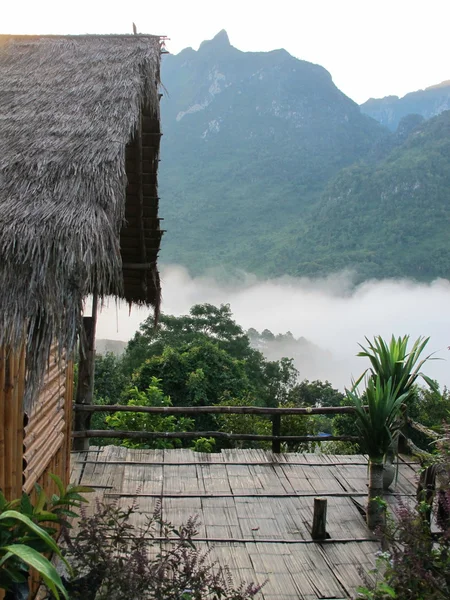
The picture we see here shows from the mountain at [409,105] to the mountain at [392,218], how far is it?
43.2 meters

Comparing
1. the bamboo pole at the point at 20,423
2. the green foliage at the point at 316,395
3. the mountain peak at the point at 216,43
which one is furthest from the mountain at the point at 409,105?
the bamboo pole at the point at 20,423

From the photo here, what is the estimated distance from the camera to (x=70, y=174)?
2.56 metres

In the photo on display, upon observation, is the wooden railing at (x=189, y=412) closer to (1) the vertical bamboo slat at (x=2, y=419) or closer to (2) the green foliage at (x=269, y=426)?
(2) the green foliage at (x=269, y=426)

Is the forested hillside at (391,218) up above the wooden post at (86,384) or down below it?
above

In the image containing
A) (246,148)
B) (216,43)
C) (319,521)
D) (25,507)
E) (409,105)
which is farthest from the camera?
(409,105)

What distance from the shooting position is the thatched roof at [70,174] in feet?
6.72

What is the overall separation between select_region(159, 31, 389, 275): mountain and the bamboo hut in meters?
44.1

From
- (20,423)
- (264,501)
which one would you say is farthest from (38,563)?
(264,501)

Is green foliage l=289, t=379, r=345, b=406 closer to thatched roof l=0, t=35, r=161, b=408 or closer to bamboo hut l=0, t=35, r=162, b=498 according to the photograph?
thatched roof l=0, t=35, r=161, b=408

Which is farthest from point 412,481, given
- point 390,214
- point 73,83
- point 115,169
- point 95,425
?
point 390,214

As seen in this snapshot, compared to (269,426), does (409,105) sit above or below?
above

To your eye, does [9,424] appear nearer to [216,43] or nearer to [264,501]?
[264,501]

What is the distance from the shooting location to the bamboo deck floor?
338 centimetres

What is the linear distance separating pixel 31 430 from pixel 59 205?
1259 mm
